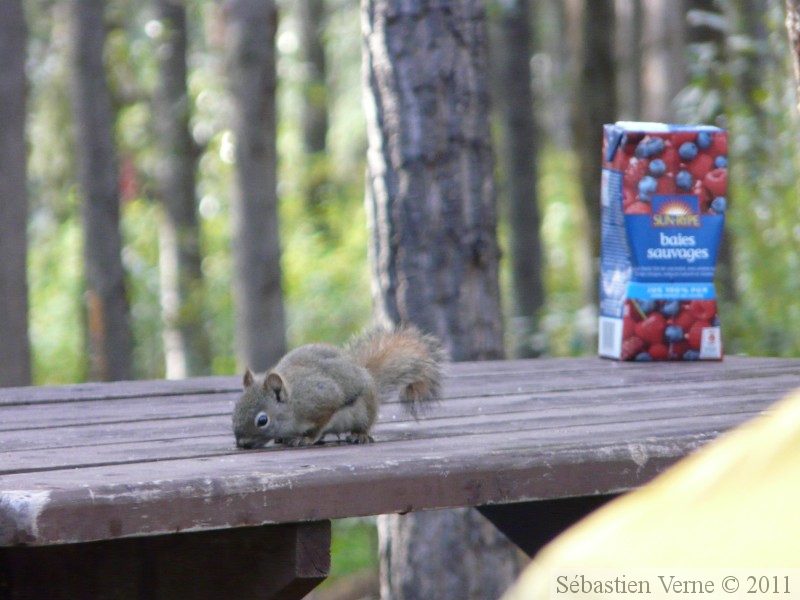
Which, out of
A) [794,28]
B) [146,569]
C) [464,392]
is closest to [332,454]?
[146,569]

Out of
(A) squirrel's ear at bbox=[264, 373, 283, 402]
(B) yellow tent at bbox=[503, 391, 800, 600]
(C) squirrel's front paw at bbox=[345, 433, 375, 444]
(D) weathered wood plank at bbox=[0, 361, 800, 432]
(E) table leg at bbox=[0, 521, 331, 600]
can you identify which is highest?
(B) yellow tent at bbox=[503, 391, 800, 600]

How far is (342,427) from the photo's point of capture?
2.38 m

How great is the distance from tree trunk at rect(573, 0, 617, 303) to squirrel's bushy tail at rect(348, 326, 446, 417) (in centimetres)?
456

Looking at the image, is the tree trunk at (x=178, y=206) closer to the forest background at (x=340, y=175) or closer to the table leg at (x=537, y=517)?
the forest background at (x=340, y=175)

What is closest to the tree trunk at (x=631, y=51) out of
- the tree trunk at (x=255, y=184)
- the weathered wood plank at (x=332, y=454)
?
the tree trunk at (x=255, y=184)

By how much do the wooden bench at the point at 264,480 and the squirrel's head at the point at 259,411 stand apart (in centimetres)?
5

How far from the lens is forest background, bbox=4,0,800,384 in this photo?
19.4 feet

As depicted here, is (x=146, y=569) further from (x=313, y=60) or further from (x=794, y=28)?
(x=313, y=60)

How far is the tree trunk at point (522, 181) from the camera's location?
8633 millimetres

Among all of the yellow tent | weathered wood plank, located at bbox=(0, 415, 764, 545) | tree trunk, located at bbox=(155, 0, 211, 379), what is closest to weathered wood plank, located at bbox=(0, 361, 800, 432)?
weathered wood plank, located at bbox=(0, 415, 764, 545)

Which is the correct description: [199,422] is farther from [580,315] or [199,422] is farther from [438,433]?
[580,315]

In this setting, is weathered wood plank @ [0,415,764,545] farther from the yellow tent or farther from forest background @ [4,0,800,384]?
forest background @ [4,0,800,384]

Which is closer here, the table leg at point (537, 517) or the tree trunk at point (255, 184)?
the table leg at point (537, 517)

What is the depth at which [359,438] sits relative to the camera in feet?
7.63
